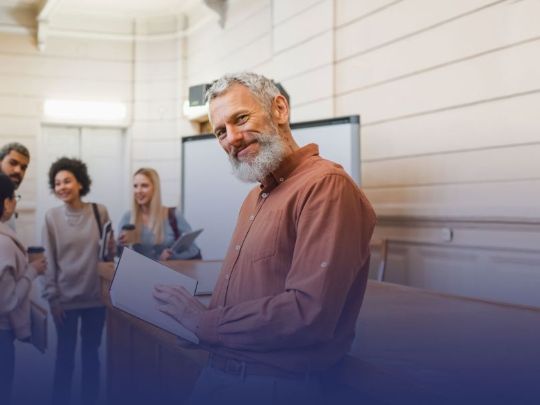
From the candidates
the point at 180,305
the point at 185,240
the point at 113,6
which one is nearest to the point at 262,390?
the point at 180,305

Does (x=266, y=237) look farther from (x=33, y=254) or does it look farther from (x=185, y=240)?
(x=185, y=240)

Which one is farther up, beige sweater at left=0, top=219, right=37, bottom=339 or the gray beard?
the gray beard

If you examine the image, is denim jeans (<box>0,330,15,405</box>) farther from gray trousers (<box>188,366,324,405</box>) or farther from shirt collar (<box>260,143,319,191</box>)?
shirt collar (<box>260,143,319,191</box>)

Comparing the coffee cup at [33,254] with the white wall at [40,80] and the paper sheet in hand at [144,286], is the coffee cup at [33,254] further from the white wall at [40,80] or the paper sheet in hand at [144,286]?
the white wall at [40,80]

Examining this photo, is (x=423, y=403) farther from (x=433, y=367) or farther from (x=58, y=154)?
(x=58, y=154)

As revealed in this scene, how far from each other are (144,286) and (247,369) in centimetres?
27

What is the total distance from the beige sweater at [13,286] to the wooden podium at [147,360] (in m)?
0.33

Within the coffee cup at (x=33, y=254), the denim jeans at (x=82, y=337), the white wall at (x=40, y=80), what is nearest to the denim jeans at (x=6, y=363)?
the coffee cup at (x=33, y=254)

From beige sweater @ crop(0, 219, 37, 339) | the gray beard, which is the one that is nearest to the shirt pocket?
the gray beard

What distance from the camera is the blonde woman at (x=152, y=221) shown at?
3.43 m

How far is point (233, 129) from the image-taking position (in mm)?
1237

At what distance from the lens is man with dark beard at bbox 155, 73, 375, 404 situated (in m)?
1.01

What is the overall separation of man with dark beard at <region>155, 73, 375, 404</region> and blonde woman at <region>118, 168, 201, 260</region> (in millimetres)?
2165

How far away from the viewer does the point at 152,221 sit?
11.6 ft
